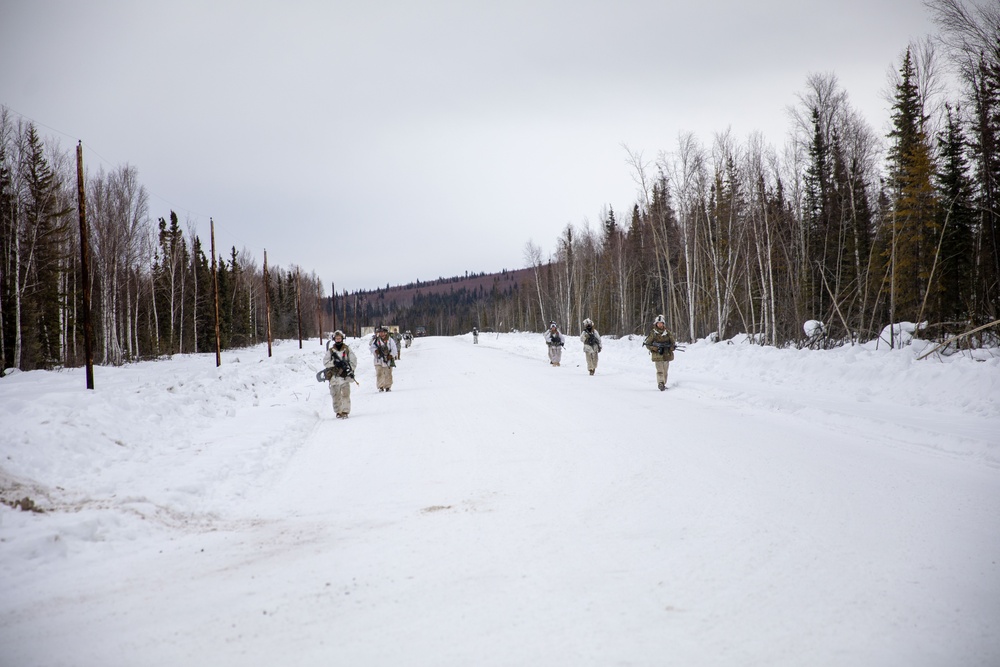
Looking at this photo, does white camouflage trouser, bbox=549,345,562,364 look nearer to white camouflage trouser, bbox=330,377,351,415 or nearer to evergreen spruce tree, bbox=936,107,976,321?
white camouflage trouser, bbox=330,377,351,415

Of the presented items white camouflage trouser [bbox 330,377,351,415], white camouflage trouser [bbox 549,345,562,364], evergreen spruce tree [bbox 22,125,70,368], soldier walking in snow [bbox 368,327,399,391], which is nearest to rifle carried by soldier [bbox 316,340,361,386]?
→ white camouflage trouser [bbox 330,377,351,415]

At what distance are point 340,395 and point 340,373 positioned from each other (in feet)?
1.66

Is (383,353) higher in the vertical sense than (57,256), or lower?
lower

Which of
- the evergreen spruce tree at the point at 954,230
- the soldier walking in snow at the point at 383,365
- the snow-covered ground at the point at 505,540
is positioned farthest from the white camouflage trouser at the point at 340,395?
the evergreen spruce tree at the point at 954,230

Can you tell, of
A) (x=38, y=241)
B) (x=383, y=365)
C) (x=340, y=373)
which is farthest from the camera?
(x=38, y=241)

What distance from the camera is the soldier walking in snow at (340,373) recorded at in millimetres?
11453

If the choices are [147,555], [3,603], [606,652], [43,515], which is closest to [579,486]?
[606,652]

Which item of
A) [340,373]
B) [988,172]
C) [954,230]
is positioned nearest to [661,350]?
[340,373]

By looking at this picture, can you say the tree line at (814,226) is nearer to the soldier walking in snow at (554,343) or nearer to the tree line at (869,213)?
the tree line at (869,213)

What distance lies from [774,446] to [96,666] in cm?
746

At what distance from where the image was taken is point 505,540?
4.29m

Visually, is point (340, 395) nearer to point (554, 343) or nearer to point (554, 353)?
point (554, 343)

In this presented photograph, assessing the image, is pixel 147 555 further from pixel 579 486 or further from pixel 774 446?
pixel 774 446

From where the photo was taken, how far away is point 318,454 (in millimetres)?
8000
